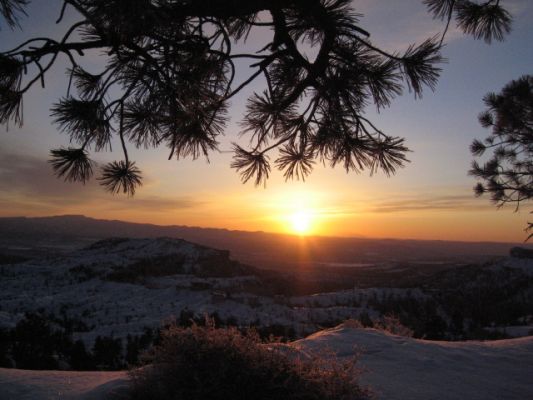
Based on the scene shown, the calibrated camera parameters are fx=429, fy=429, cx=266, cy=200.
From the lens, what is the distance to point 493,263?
1975 cm

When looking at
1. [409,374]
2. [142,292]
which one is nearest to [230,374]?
[409,374]

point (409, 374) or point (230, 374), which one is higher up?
point (230, 374)

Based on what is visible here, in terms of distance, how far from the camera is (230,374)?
6.47 ft

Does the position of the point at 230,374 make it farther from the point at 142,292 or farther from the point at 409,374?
the point at 142,292

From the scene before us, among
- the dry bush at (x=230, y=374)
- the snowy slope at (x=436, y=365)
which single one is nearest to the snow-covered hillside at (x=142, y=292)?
the snowy slope at (x=436, y=365)

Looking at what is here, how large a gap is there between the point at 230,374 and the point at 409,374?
4.14 feet

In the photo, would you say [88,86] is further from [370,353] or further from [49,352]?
[49,352]

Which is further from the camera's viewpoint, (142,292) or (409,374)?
(142,292)

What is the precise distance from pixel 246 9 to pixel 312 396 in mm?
2280

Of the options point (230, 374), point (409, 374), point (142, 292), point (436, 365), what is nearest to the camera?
point (230, 374)

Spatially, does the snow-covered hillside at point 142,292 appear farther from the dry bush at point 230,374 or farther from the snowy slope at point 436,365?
the dry bush at point 230,374

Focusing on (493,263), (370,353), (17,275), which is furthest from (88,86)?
(493,263)

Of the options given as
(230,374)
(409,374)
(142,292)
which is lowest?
(142,292)

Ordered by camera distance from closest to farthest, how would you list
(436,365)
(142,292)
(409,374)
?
(409,374) < (436,365) < (142,292)
